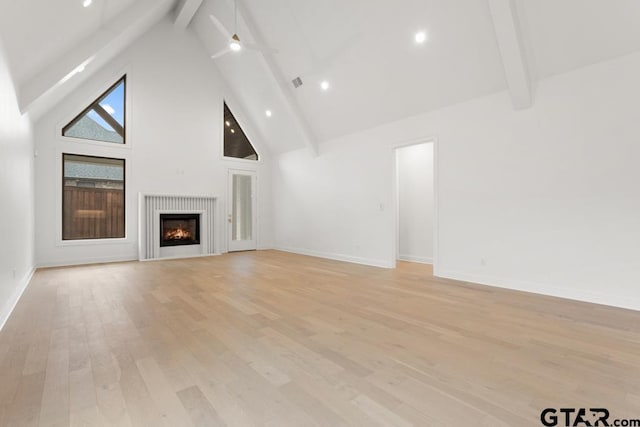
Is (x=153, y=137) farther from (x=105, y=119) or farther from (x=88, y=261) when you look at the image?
(x=88, y=261)

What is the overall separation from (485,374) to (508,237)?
2.90 metres

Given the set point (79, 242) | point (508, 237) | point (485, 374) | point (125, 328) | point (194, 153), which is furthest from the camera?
point (194, 153)

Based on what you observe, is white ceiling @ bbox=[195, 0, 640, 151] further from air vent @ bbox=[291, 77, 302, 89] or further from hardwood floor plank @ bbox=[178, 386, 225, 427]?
hardwood floor plank @ bbox=[178, 386, 225, 427]

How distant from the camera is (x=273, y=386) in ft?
5.78

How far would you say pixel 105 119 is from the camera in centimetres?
661

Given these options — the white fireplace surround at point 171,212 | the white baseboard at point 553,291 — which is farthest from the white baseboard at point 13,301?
the white baseboard at point 553,291

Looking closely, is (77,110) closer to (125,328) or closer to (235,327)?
(125,328)

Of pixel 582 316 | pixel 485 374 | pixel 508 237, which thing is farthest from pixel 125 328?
pixel 508 237

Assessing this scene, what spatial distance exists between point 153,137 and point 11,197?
4025 mm

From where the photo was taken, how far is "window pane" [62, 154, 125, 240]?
620 centimetres

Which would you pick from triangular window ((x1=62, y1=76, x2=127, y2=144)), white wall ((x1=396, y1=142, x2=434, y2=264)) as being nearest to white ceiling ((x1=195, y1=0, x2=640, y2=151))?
white wall ((x1=396, y1=142, x2=434, y2=264))

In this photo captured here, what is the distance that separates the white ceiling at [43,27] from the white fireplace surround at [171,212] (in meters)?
3.26

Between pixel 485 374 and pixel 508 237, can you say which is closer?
pixel 485 374

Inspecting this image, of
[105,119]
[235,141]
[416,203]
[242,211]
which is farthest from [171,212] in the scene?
[416,203]
